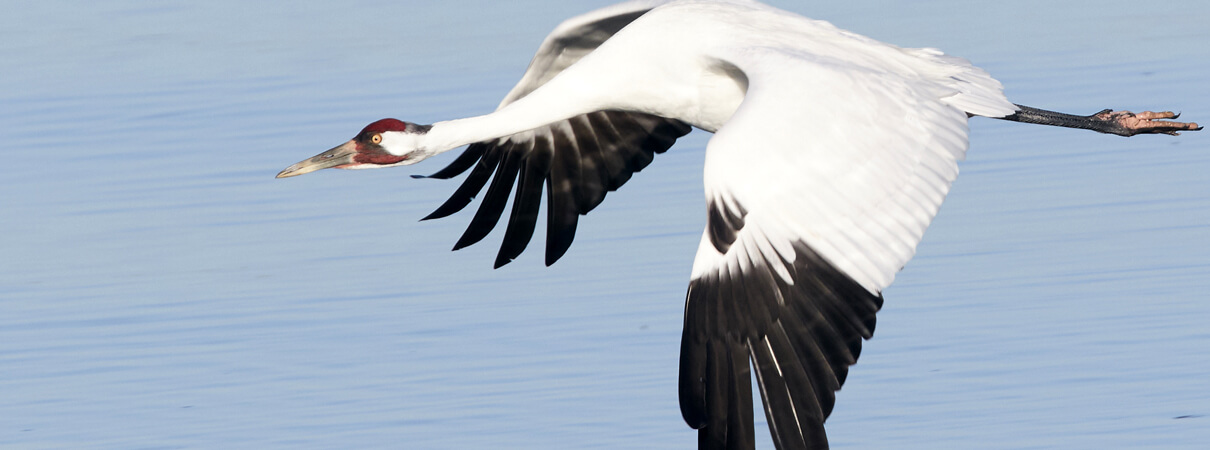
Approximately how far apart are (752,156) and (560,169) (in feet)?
9.85

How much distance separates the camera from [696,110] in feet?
34.1

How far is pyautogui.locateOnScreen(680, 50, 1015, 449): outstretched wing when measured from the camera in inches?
325

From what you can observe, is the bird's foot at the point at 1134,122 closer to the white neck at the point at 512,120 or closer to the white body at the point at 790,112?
the white body at the point at 790,112

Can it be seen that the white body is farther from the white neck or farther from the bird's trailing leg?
the bird's trailing leg

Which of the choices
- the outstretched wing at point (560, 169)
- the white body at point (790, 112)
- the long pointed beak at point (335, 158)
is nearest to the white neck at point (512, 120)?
the white body at point (790, 112)

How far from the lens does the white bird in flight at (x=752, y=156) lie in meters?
8.34

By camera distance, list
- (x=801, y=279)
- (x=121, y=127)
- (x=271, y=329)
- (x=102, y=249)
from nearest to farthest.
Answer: (x=801, y=279) → (x=271, y=329) → (x=102, y=249) → (x=121, y=127)

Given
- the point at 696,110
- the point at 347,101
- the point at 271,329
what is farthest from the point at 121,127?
the point at 696,110

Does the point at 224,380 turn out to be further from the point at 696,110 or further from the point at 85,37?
the point at 85,37

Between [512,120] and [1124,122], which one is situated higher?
[512,120]

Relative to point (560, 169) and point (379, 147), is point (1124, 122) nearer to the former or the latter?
point (560, 169)

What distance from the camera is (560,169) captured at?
11492 mm

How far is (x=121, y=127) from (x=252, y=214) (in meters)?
2.47

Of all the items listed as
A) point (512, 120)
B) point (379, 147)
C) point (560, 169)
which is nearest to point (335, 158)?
point (379, 147)
